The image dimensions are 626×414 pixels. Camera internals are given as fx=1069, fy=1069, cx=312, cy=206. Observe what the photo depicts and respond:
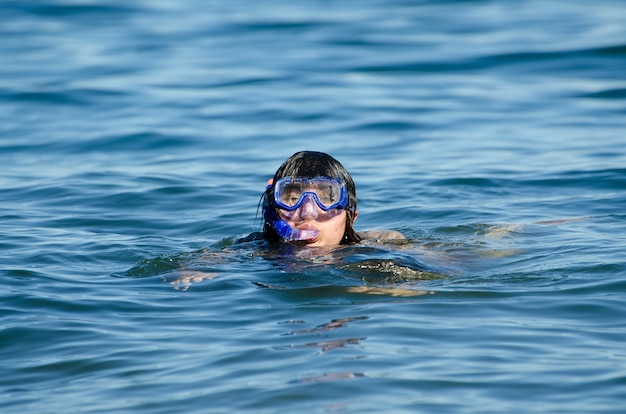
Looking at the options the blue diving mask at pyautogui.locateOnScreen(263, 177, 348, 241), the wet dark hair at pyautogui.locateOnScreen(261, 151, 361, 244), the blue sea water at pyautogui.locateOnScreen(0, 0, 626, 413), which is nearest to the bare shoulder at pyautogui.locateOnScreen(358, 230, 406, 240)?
the blue sea water at pyautogui.locateOnScreen(0, 0, 626, 413)

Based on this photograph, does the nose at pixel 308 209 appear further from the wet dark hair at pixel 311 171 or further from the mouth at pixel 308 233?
the wet dark hair at pixel 311 171

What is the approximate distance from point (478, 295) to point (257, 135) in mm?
6806

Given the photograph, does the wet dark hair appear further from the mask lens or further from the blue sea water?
the blue sea water

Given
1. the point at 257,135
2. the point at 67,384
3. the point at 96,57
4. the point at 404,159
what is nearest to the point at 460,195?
the point at 404,159

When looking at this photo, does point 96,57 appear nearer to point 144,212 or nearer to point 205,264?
point 144,212

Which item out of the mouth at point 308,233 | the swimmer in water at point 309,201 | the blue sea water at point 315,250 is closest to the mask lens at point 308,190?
the swimmer in water at point 309,201

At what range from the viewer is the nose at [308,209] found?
6.70 metres

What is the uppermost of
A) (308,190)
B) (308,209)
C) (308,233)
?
(308,190)

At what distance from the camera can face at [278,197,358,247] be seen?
22.1 feet

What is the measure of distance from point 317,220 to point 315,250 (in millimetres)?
195

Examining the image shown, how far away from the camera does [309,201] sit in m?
6.71

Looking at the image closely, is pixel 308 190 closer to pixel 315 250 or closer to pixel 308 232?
pixel 308 232

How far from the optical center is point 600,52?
1634 centimetres

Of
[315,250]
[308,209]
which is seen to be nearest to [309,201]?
[308,209]
